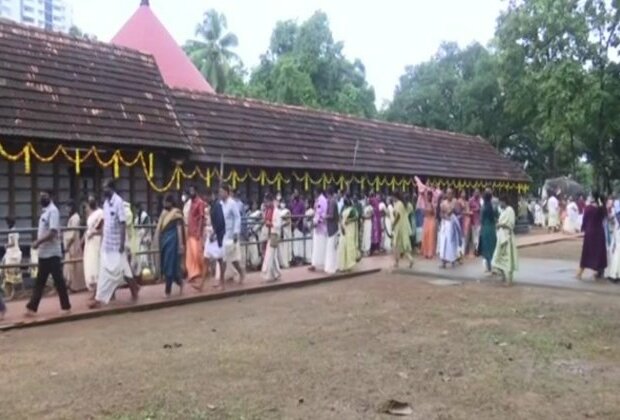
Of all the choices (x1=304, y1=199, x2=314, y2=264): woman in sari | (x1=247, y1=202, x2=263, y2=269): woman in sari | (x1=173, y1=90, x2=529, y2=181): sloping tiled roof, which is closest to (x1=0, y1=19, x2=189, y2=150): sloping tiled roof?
(x1=173, y1=90, x2=529, y2=181): sloping tiled roof

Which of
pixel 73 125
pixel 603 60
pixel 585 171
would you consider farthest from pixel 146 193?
pixel 585 171

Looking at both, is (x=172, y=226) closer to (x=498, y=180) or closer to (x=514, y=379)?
(x=514, y=379)

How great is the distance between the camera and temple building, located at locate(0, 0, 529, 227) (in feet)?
44.4

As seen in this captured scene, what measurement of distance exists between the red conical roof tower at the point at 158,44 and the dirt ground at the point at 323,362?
53.5 feet

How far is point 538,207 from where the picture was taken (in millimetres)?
33906

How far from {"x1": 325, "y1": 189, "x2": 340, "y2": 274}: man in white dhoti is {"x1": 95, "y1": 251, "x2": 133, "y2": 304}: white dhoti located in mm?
5020

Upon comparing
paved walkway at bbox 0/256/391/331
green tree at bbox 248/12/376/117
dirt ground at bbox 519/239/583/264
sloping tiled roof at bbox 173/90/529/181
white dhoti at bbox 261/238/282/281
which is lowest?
paved walkway at bbox 0/256/391/331

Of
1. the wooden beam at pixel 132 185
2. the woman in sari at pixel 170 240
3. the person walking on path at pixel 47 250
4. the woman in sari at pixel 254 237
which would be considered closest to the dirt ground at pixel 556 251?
the woman in sari at pixel 254 237

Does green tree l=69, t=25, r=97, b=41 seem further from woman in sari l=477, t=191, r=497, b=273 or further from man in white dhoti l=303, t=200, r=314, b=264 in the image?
woman in sari l=477, t=191, r=497, b=273

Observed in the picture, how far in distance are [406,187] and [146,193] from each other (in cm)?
1074

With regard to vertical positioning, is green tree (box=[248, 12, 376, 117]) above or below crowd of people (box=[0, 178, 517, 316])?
above

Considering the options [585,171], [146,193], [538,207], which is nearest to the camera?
[146,193]

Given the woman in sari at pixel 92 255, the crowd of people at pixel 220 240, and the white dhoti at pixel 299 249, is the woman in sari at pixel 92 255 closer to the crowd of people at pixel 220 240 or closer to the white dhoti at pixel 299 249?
the crowd of people at pixel 220 240

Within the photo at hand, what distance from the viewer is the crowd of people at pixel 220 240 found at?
9891mm
